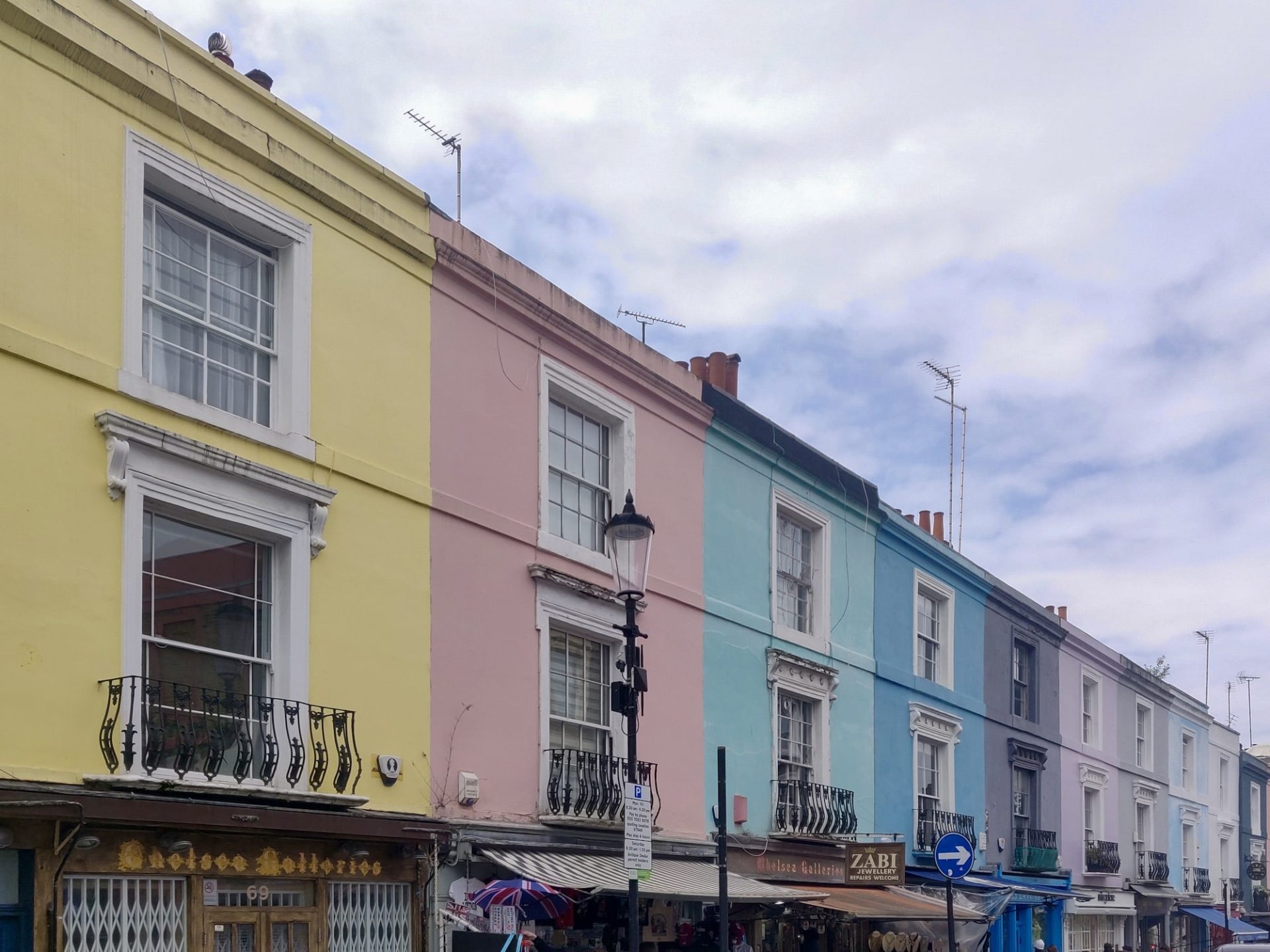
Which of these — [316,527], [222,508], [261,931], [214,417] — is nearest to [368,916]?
[261,931]

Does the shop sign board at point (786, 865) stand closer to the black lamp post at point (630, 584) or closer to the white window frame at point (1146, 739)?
the black lamp post at point (630, 584)

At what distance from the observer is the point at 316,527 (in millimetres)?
12148

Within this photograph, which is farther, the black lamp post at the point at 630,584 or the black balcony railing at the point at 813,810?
the black balcony railing at the point at 813,810

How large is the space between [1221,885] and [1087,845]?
1275 centimetres

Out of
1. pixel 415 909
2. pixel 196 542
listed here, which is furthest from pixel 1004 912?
pixel 196 542

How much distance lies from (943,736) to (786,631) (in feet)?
18.8

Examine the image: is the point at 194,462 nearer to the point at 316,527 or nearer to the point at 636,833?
the point at 316,527

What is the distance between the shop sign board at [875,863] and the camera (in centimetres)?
1756

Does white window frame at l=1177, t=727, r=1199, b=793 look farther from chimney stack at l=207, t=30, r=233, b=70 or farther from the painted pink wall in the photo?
chimney stack at l=207, t=30, r=233, b=70

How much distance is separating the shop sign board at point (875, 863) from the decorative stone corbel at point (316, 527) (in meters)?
8.49

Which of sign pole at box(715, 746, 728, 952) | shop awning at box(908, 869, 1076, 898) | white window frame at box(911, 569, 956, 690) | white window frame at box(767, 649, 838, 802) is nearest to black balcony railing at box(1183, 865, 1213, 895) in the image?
shop awning at box(908, 869, 1076, 898)

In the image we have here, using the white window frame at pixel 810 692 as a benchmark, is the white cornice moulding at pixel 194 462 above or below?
above

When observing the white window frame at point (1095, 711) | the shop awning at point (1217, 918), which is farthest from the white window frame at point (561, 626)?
the shop awning at point (1217, 918)

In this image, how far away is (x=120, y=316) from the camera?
35.4 ft
